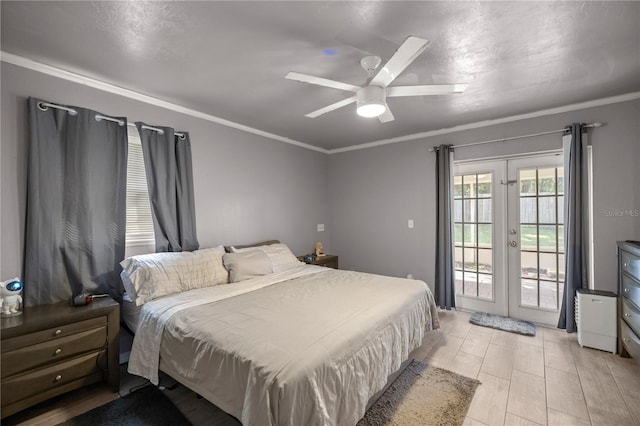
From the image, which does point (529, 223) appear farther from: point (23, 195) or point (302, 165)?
point (23, 195)

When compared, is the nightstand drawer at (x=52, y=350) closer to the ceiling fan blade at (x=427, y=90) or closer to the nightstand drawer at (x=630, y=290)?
the ceiling fan blade at (x=427, y=90)

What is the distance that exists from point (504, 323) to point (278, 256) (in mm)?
2860

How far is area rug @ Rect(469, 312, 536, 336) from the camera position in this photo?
320 cm

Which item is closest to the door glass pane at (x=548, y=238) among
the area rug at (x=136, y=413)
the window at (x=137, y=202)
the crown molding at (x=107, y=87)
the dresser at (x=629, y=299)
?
the dresser at (x=629, y=299)

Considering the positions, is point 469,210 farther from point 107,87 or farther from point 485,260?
point 107,87

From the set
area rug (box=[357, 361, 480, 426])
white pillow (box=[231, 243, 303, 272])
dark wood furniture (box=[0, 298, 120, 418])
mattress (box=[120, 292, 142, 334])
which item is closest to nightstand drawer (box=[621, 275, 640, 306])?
area rug (box=[357, 361, 480, 426])

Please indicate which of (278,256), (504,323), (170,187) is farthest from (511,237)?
(170,187)

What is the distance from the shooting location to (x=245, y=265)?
9.70 feet

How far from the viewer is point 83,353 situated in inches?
80.4

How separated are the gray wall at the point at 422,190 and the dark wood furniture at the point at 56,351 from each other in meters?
3.56

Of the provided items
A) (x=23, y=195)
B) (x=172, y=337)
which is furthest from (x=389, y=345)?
(x=23, y=195)

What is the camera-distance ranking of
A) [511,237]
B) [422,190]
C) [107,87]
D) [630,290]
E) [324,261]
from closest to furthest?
[630,290], [107,87], [511,237], [422,190], [324,261]

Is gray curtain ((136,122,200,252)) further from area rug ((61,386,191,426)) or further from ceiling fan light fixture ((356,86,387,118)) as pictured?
ceiling fan light fixture ((356,86,387,118))

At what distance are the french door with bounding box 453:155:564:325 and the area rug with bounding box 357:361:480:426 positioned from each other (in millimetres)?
1818
